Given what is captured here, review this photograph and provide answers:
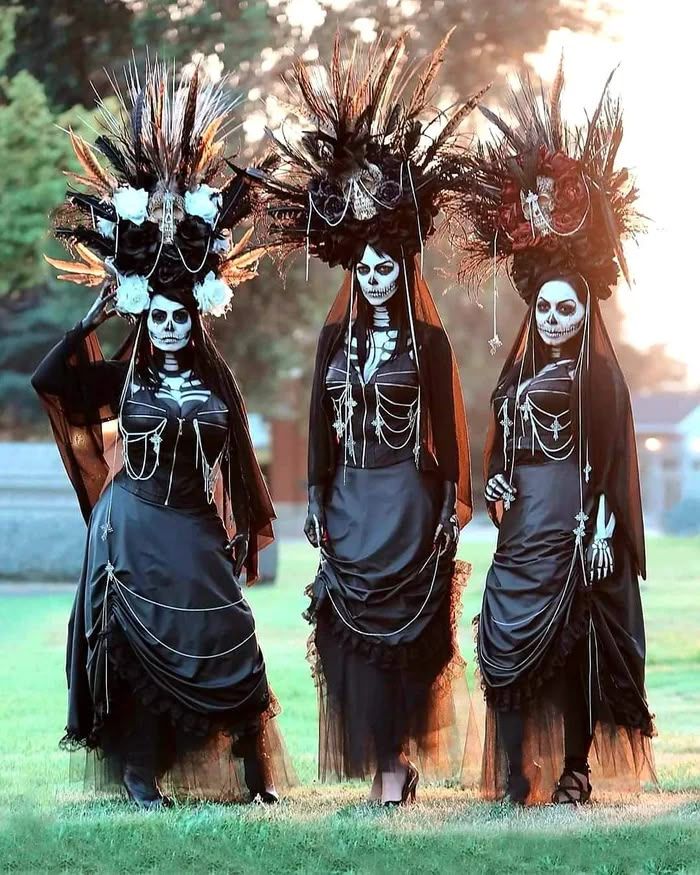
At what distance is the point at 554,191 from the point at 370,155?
0.76 meters

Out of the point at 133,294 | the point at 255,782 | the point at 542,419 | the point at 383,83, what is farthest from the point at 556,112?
the point at 255,782

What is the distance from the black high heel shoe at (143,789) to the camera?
19.1 ft

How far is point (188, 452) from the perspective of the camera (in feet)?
19.8

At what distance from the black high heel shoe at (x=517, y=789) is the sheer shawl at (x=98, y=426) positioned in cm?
141

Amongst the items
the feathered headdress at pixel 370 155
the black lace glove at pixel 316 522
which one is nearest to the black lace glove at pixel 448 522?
the black lace glove at pixel 316 522

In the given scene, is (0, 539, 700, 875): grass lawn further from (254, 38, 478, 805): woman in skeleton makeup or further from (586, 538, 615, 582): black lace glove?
(586, 538, 615, 582): black lace glove

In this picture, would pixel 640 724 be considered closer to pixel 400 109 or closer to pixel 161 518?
pixel 161 518

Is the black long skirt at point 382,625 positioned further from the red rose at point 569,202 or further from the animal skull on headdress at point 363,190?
the red rose at point 569,202

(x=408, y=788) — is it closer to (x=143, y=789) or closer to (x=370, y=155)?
Result: (x=143, y=789)

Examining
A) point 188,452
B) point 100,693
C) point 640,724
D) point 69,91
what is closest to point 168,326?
point 188,452

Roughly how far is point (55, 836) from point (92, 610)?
1.00 metres

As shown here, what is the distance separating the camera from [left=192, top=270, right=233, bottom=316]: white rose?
6102mm

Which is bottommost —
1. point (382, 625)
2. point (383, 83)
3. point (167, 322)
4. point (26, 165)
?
point (382, 625)

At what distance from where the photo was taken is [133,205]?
606 cm
